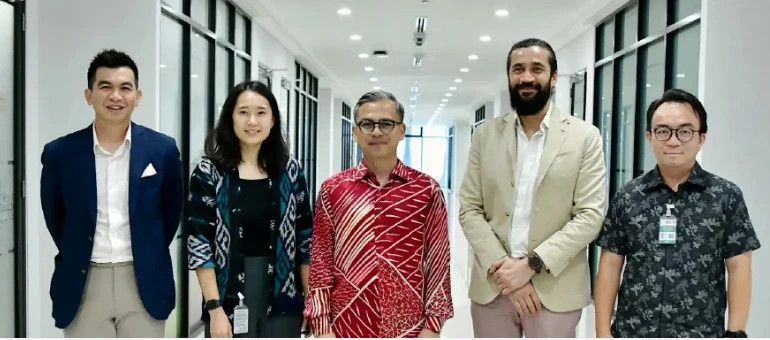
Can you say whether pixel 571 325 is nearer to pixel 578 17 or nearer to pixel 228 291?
pixel 228 291

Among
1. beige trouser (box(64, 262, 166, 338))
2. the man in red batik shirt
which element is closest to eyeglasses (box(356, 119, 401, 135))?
the man in red batik shirt

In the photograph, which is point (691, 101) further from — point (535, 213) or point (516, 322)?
point (516, 322)

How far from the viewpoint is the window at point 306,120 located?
11.2 meters

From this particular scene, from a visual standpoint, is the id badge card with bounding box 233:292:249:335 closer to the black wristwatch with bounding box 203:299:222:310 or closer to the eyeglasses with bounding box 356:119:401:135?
the black wristwatch with bounding box 203:299:222:310

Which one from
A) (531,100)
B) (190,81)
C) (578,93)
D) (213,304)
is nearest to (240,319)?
(213,304)

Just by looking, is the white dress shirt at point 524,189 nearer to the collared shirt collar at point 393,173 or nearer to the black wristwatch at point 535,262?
the black wristwatch at point 535,262

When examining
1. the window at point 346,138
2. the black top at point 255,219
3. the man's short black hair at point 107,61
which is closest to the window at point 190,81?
the man's short black hair at point 107,61

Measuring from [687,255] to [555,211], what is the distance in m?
0.46

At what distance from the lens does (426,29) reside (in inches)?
316

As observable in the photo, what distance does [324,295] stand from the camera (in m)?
2.10

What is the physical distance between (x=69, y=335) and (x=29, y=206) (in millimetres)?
1830

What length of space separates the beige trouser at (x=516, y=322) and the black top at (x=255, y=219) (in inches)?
33.4

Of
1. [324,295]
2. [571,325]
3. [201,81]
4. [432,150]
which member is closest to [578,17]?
[201,81]

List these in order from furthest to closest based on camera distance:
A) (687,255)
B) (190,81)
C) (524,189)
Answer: (190,81), (524,189), (687,255)
